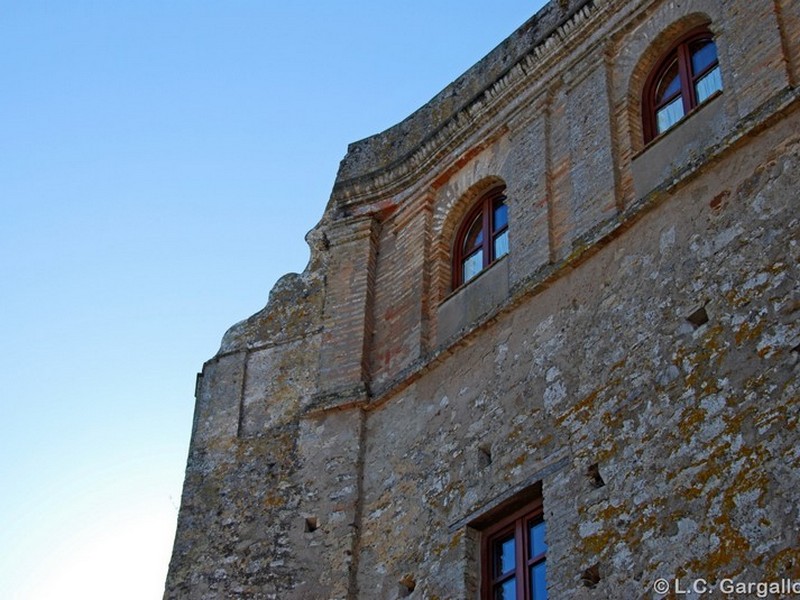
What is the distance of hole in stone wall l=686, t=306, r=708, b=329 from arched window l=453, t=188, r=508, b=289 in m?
2.95

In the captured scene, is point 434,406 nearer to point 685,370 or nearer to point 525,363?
point 525,363

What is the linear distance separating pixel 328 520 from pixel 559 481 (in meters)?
2.50

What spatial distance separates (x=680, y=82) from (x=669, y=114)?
0.92 ft

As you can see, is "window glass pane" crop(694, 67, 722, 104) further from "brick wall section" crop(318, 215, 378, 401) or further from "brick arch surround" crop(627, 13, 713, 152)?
"brick wall section" crop(318, 215, 378, 401)

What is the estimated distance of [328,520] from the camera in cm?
1213

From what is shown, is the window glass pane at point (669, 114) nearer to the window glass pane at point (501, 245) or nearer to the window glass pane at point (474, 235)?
the window glass pane at point (501, 245)

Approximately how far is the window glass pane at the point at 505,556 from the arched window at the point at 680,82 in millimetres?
3352

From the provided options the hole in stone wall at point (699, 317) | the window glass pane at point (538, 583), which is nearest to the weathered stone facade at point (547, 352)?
the hole in stone wall at point (699, 317)

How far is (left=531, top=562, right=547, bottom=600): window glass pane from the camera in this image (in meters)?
10.0

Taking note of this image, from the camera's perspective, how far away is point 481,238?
13.3 m

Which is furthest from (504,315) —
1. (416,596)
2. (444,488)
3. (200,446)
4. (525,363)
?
(200,446)

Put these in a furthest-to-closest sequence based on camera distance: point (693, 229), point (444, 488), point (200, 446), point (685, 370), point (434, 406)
Result: point (200, 446)
point (434, 406)
point (444, 488)
point (693, 229)
point (685, 370)

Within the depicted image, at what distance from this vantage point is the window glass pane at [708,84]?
11.6 meters

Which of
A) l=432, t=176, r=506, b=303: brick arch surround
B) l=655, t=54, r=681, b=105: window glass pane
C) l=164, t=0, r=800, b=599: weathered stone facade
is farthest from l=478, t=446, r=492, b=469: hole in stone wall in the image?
l=655, t=54, r=681, b=105: window glass pane
